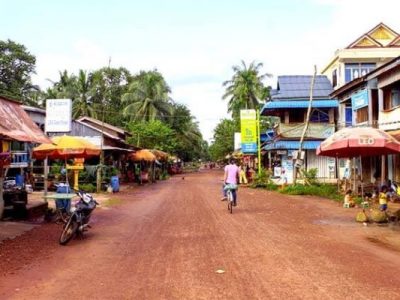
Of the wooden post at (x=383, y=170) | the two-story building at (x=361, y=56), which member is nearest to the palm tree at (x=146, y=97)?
the two-story building at (x=361, y=56)

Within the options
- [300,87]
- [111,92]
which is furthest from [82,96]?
[300,87]

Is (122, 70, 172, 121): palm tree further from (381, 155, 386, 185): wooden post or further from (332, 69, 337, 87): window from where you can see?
(381, 155, 386, 185): wooden post

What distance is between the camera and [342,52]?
33.5 metres

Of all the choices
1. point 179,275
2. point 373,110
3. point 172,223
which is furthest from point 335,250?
point 373,110

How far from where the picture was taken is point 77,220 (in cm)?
1137

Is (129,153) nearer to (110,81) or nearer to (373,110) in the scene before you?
(373,110)

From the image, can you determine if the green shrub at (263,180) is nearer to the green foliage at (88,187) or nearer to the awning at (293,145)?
the awning at (293,145)

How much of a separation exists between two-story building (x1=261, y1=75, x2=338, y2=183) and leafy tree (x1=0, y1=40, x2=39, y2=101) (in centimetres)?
3100

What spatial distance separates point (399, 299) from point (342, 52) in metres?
29.5

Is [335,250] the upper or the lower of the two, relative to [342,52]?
lower

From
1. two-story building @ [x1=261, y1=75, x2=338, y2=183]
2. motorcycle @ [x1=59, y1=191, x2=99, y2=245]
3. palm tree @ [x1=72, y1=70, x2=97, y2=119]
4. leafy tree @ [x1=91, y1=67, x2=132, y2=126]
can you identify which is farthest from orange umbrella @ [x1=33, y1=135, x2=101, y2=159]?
leafy tree @ [x1=91, y1=67, x2=132, y2=126]

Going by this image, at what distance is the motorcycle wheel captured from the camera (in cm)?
1079

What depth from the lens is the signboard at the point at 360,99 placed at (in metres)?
23.9

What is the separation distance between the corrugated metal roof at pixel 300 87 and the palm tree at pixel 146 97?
23486 millimetres
